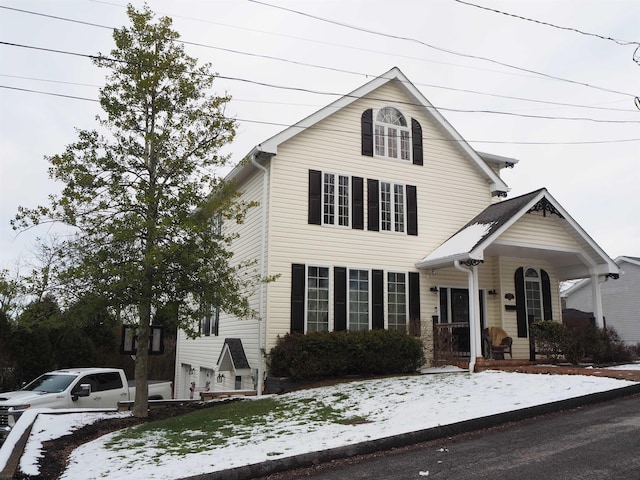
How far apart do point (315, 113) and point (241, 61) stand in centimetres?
365

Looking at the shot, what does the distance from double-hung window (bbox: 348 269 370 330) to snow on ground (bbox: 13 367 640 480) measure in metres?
2.43

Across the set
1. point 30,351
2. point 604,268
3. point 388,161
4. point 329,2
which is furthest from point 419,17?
point 30,351

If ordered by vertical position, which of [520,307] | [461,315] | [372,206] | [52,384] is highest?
[372,206]

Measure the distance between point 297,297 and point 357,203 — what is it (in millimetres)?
3407

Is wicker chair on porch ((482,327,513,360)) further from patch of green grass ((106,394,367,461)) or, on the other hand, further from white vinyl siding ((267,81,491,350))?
patch of green grass ((106,394,367,461))

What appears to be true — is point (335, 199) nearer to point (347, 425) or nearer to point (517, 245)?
point (517, 245)

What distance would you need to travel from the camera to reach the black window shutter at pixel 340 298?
595 inches

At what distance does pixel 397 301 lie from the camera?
53.0 ft

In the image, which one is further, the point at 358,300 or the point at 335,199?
the point at 335,199

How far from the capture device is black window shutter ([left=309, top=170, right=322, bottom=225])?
15523mm

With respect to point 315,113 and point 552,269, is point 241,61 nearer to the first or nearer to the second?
point 315,113

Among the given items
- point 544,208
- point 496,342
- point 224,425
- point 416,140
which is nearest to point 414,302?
point 496,342

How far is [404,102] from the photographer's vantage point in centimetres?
1750

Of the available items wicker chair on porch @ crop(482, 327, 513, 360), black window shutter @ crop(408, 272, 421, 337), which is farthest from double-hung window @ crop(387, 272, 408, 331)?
wicker chair on porch @ crop(482, 327, 513, 360)
